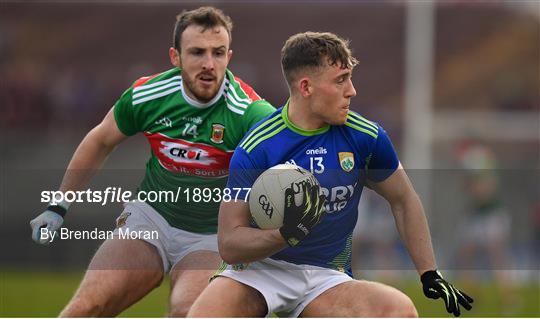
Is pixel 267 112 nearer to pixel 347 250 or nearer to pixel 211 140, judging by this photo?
pixel 211 140

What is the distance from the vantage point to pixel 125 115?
7582mm

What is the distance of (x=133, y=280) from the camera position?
7.35 m

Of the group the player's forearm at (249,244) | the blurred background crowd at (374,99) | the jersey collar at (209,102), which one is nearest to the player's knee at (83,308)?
the player's forearm at (249,244)

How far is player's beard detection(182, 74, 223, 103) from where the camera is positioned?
24.1 ft

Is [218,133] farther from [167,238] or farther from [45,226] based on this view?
[45,226]

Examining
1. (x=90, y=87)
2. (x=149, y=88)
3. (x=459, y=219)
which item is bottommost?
(x=459, y=219)

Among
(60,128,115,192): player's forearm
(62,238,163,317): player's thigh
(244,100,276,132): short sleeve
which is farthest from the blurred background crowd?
(244,100,276,132): short sleeve

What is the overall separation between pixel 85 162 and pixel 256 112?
124 centimetres

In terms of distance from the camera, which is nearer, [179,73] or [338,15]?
[179,73]

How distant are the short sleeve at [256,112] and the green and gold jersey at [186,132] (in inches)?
0.4

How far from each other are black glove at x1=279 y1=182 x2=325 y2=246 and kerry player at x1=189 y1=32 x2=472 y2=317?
24 cm

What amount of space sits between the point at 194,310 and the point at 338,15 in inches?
897

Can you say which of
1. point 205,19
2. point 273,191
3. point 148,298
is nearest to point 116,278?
point 273,191

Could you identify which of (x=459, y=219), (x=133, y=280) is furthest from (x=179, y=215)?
(x=459, y=219)
